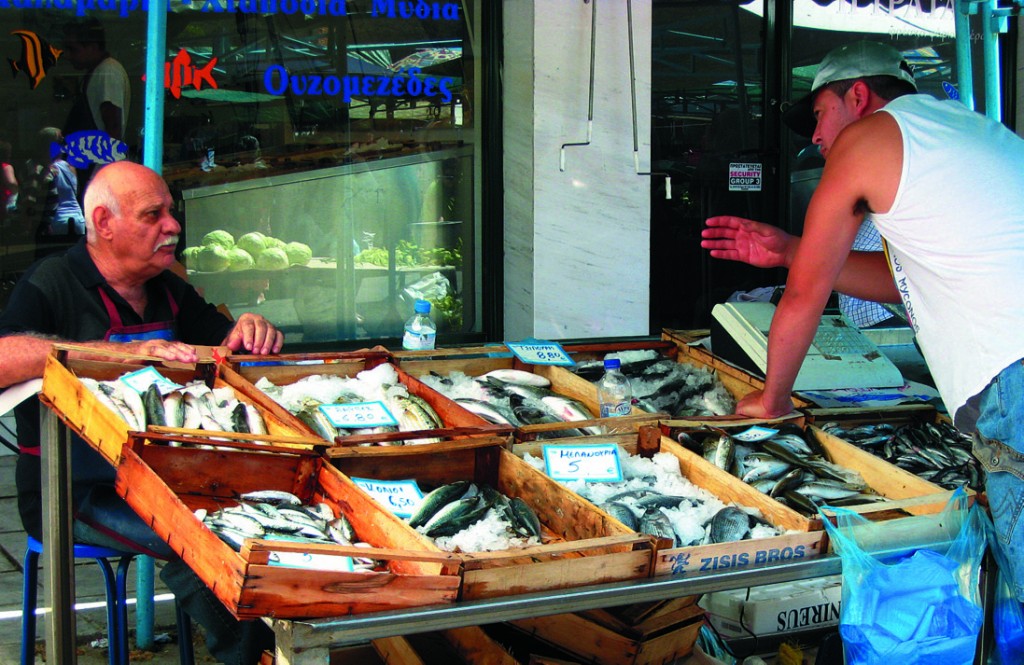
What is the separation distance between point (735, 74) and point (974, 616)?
16.6 feet

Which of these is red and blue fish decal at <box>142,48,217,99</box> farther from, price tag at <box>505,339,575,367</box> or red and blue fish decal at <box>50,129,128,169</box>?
price tag at <box>505,339,575,367</box>

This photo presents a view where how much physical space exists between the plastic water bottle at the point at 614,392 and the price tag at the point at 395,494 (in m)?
0.90

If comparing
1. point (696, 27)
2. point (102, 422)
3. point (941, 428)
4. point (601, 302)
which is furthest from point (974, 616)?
point (696, 27)

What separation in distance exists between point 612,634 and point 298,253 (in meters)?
4.09

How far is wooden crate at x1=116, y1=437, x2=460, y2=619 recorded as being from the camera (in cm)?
186

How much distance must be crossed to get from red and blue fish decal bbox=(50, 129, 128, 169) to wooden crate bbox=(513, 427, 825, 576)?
3907 mm

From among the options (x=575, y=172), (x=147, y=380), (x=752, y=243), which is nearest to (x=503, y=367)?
(x=752, y=243)

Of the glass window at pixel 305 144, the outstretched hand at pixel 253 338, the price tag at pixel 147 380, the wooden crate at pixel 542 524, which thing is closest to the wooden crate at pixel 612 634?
the wooden crate at pixel 542 524

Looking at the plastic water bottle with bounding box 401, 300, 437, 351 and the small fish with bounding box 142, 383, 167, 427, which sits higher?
the plastic water bottle with bounding box 401, 300, 437, 351

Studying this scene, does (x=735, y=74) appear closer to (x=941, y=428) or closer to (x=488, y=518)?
(x=941, y=428)

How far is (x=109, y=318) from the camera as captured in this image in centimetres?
353

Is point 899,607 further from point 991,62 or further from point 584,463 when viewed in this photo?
point 991,62

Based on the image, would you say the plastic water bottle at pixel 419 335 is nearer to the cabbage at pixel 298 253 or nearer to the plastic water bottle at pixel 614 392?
the plastic water bottle at pixel 614 392

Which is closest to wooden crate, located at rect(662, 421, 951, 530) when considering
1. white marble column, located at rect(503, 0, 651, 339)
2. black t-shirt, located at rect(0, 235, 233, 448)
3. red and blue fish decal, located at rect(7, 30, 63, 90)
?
black t-shirt, located at rect(0, 235, 233, 448)
